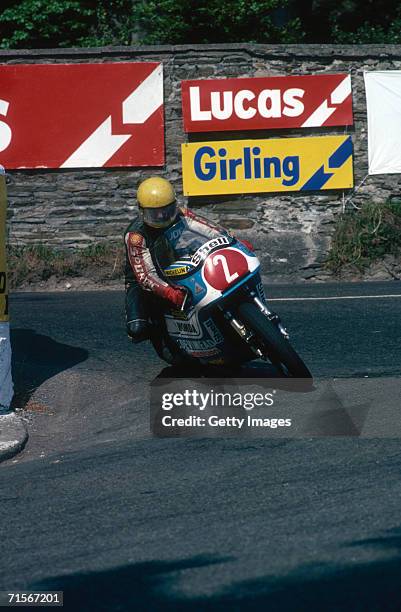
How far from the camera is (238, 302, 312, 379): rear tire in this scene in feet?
24.1

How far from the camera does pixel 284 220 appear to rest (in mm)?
16250

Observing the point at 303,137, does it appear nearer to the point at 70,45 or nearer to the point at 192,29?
the point at 192,29

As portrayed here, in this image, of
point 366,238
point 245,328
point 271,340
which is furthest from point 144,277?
point 366,238

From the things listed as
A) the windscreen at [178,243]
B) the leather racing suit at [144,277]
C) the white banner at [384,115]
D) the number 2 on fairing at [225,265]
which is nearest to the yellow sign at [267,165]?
the white banner at [384,115]

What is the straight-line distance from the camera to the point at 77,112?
16.0 m

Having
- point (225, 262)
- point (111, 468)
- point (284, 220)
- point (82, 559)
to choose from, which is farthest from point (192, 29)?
point (82, 559)

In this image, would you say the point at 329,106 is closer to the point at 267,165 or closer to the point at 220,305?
the point at 267,165

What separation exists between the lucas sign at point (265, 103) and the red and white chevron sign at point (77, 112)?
1.72 feet

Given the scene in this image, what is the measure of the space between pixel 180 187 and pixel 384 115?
3073 mm

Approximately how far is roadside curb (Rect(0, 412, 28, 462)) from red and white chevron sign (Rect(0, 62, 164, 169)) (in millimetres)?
8398

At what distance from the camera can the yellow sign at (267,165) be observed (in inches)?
628

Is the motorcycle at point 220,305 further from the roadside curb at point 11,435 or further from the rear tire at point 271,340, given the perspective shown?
the roadside curb at point 11,435

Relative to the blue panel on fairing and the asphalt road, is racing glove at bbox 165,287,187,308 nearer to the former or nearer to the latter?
the blue panel on fairing

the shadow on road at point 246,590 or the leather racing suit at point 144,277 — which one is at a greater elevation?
the leather racing suit at point 144,277
